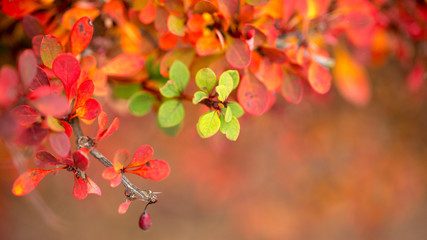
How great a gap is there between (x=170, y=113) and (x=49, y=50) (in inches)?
5.8

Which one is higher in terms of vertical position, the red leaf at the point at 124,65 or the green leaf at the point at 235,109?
the green leaf at the point at 235,109

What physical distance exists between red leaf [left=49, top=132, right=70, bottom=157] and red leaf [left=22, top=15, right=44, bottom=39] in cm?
17

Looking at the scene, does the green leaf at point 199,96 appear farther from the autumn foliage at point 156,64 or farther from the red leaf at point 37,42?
the red leaf at point 37,42

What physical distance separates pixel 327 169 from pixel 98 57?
3.30 ft

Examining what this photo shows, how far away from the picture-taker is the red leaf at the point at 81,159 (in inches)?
11.7

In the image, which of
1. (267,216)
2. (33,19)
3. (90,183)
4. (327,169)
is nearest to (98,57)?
(33,19)

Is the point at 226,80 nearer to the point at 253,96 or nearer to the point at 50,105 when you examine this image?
the point at 253,96

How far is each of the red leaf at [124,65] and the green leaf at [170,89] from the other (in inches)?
4.0

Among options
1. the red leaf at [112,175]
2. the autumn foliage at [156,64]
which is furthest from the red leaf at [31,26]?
the red leaf at [112,175]

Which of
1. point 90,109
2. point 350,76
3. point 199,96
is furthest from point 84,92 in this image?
point 350,76

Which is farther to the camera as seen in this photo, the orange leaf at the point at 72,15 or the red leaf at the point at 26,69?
the orange leaf at the point at 72,15

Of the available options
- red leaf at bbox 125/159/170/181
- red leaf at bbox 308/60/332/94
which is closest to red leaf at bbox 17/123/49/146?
red leaf at bbox 125/159/170/181

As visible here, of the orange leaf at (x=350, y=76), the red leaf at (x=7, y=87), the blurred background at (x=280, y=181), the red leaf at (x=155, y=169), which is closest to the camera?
the red leaf at (x=7, y=87)

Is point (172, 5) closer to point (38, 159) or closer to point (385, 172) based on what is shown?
point (38, 159)
